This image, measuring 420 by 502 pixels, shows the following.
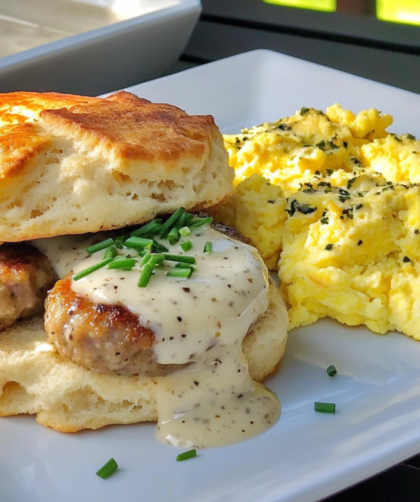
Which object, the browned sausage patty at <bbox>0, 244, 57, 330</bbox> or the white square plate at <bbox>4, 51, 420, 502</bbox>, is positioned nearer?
the white square plate at <bbox>4, 51, 420, 502</bbox>

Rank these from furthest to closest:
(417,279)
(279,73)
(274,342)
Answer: (279,73), (417,279), (274,342)

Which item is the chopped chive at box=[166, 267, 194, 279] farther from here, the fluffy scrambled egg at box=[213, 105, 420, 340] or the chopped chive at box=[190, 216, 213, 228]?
the fluffy scrambled egg at box=[213, 105, 420, 340]

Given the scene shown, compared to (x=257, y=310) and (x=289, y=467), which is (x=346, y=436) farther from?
(x=257, y=310)

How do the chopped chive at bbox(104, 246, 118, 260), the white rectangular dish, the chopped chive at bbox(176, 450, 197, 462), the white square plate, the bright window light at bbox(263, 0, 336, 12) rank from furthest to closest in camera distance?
the bright window light at bbox(263, 0, 336, 12)
the white rectangular dish
the chopped chive at bbox(104, 246, 118, 260)
the chopped chive at bbox(176, 450, 197, 462)
the white square plate

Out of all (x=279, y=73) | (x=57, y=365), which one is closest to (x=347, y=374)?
(x=57, y=365)

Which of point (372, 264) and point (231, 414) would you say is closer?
point (231, 414)

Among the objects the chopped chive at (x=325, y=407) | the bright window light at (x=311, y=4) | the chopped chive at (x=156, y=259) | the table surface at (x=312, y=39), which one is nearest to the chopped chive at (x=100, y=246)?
the chopped chive at (x=156, y=259)

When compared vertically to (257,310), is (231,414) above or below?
below

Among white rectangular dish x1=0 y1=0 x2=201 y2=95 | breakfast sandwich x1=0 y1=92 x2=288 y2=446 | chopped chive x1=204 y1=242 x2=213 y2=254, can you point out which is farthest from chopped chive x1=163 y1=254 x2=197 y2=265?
white rectangular dish x1=0 y1=0 x2=201 y2=95
